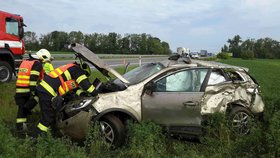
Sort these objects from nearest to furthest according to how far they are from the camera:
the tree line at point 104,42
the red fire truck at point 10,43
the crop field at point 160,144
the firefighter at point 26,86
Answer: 1. the crop field at point 160,144
2. the firefighter at point 26,86
3. the red fire truck at point 10,43
4. the tree line at point 104,42

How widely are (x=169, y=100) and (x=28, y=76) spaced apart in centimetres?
284

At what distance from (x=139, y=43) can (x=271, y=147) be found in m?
72.3

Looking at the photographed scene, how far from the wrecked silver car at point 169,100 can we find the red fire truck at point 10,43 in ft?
27.5

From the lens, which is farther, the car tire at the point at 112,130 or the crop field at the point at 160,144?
the car tire at the point at 112,130

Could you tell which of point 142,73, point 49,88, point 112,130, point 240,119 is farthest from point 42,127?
point 240,119

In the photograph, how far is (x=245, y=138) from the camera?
5125 millimetres

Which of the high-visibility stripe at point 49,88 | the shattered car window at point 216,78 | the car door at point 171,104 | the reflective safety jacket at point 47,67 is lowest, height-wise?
the car door at point 171,104

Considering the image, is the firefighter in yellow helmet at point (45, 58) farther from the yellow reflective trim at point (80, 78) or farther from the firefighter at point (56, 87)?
the yellow reflective trim at point (80, 78)

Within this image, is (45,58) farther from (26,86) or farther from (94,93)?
(94,93)

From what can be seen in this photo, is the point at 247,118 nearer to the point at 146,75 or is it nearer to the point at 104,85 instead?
the point at 146,75

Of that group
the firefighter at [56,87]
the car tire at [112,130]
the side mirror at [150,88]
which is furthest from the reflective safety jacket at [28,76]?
the side mirror at [150,88]

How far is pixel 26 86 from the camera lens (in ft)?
23.5

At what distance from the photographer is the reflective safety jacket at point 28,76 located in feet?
23.3

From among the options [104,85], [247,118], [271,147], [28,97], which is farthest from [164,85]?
[28,97]
